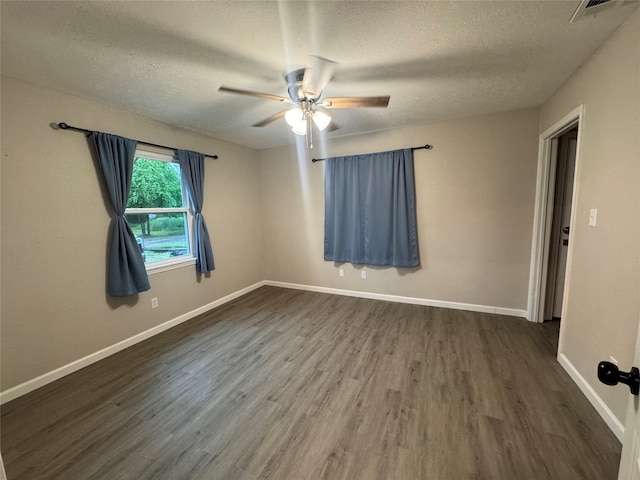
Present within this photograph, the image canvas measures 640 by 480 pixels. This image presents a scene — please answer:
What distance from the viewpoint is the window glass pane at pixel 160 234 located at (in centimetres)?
288

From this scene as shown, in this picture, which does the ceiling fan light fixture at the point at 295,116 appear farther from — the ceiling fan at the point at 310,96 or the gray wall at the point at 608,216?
the gray wall at the point at 608,216

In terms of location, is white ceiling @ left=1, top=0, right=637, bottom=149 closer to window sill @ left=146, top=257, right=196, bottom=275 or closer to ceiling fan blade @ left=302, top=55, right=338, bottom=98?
ceiling fan blade @ left=302, top=55, right=338, bottom=98

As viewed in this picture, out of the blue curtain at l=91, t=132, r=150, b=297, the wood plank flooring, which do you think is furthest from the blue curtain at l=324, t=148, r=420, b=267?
the blue curtain at l=91, t=132, r=150, b=297

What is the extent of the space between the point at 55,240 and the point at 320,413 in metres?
2.51

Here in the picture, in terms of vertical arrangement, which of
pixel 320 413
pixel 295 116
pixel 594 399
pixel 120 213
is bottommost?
pixel 320 413

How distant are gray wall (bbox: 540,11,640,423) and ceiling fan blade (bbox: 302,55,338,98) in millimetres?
1666

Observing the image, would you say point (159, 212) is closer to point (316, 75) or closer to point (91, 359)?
point (91, 359)

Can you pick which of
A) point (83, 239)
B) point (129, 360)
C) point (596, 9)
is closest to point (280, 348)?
point (129, 360)

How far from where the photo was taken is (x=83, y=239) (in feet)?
7.74

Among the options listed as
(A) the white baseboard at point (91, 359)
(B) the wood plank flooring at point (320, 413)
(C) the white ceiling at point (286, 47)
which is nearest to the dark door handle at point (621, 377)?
(B) the wood plank flooring at point (320, 413)

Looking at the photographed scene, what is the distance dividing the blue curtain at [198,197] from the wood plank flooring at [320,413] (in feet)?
3.19

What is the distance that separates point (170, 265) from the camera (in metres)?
3.12

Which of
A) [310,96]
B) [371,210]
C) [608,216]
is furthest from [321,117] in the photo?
[608,216]

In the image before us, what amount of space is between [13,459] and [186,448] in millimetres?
954
